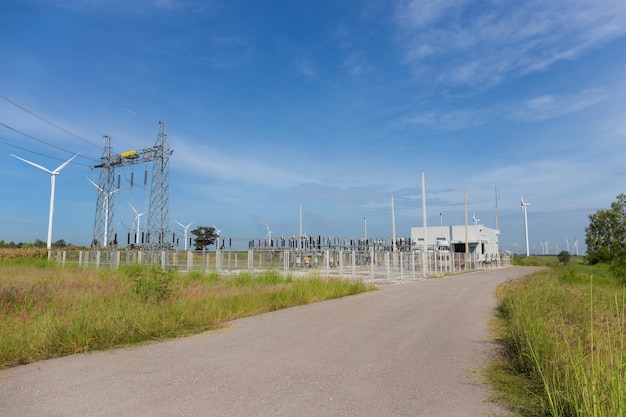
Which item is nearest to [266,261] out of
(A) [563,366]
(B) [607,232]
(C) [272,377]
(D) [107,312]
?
(D) [107,312]

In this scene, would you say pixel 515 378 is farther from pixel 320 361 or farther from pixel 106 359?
pixel 106 359

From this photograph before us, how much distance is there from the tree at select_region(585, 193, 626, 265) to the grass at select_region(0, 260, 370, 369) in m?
63.3

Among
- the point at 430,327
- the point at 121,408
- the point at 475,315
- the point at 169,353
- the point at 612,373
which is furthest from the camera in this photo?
the point at 475,315

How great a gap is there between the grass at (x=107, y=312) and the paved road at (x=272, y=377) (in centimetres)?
57

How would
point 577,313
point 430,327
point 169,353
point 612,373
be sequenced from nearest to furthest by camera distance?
point 612,373 → point 169,353 → point 577,313 → point 430,327

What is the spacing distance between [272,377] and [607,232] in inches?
2880

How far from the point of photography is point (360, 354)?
7.14m

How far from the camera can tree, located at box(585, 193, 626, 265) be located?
60688 mm

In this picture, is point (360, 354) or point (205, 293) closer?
point (360, 354)

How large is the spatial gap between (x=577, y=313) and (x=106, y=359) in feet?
28.7

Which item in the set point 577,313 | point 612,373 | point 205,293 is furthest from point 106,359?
point 577,313

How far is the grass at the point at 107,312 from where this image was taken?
23.3ft

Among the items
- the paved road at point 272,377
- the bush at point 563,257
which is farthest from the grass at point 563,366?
the bush at point 563,257

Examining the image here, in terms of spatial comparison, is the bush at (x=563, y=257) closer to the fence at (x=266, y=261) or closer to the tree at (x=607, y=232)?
the tree at (x=607, y=232)
